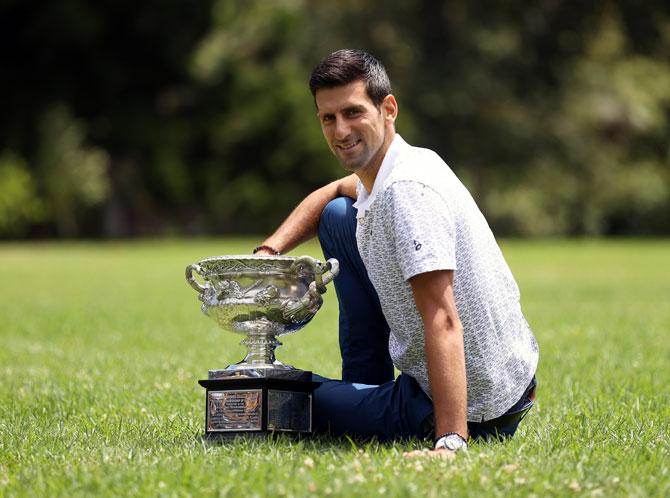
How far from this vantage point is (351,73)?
4.07 meters

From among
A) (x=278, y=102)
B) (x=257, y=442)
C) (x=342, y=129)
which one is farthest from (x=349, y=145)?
(x=278, y=102)

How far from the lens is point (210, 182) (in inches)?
1656

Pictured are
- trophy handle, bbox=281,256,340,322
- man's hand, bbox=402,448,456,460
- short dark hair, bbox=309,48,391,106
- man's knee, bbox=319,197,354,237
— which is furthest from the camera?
man's knee, bbox=319,197,354,237

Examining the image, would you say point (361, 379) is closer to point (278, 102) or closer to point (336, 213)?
point (336, 213)

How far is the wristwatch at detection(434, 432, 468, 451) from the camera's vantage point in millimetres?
3885

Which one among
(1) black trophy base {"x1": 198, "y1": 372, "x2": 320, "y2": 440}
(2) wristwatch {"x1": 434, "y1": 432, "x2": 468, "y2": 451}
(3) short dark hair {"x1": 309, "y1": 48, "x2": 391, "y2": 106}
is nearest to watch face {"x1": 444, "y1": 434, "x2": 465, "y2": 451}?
(2) wristwatch {"x1": 434, "y1": 432, "x2": 468, "y2": 451}

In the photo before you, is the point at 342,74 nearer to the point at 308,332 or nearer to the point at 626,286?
the point at 308,332

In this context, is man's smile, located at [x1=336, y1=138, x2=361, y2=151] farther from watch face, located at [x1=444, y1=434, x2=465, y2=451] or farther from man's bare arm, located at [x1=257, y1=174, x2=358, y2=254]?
watch face, located at [x1=444, y1=434, x2=465, y2=451]

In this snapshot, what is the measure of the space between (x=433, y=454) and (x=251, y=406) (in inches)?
32.7

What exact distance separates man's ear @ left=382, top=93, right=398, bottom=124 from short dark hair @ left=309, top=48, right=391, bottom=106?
18 mm

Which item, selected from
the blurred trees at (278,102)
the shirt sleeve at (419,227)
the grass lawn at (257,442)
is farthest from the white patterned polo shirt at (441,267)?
the blurred trees at (278,102)

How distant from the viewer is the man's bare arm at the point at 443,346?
3877 mm

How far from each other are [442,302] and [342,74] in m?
0.90

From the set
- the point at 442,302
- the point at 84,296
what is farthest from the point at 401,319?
the point at 84,296
